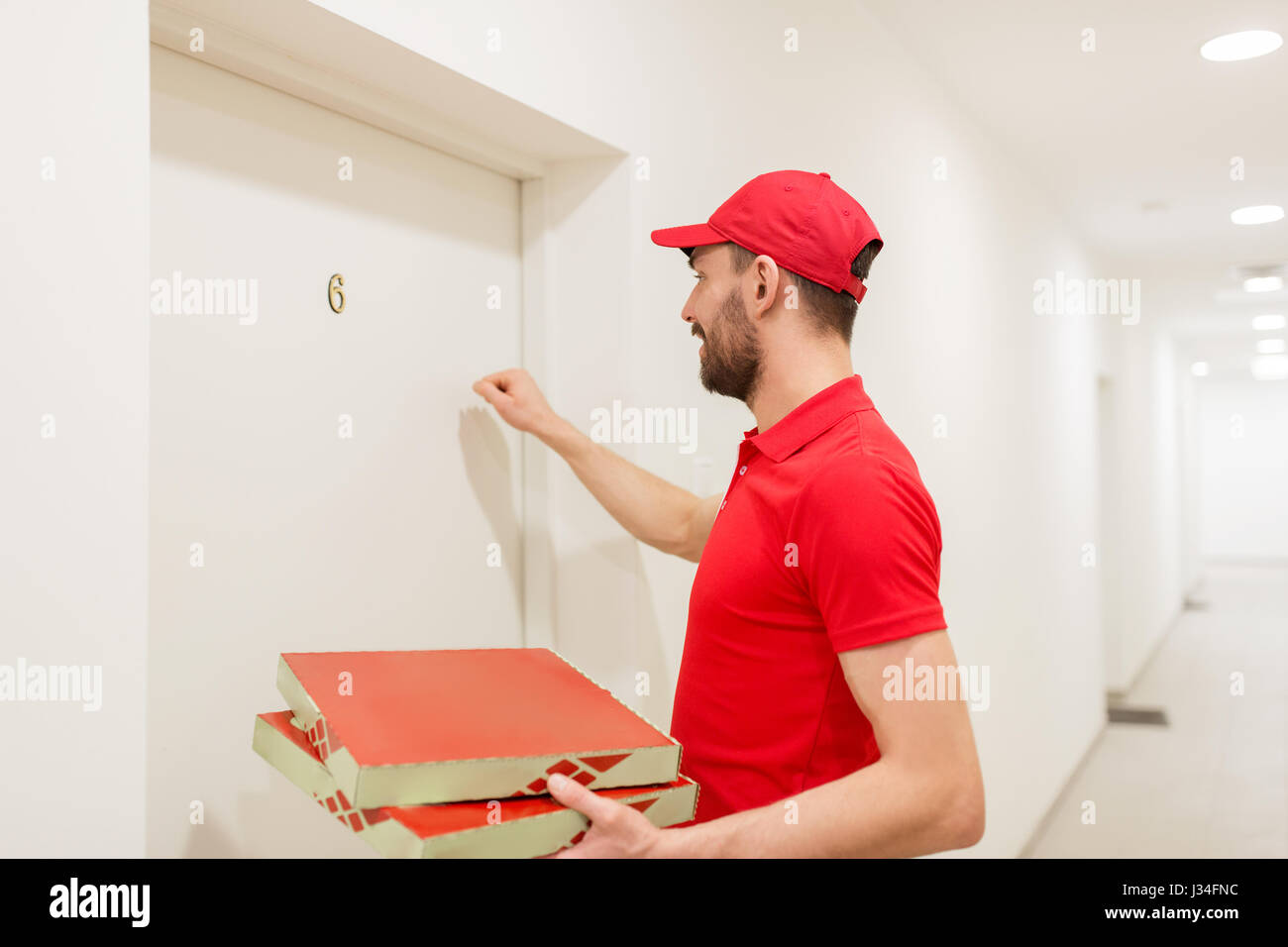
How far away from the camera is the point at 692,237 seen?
133cm

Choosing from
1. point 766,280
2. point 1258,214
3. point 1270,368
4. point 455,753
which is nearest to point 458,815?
point 455,753

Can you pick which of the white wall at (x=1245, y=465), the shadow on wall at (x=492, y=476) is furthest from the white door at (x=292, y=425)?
the white wall at (x=1245, y=465)

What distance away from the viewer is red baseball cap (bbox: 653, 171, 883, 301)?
4.13ft

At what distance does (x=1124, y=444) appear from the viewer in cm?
684

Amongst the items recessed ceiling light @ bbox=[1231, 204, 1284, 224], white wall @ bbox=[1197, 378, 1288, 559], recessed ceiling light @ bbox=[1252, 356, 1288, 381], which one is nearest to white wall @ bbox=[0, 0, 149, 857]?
recessed ceiling light @ bbox=[1231, 204, 1284, 224]

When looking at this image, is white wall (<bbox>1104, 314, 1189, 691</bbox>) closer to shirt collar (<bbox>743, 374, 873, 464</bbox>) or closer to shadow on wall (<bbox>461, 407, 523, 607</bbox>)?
shadow on wall (<bbox>461, 407, 523, 607</bbox>)

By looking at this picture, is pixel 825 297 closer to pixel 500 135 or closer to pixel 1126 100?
pixel 500 135

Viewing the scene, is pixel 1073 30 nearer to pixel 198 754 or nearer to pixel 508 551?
pixel 508 551

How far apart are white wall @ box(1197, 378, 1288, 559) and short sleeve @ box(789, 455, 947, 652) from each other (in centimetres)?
1476

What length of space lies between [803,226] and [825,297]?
0.31 feet

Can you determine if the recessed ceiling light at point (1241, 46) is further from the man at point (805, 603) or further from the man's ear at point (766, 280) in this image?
the man's ear at point (766, 280)

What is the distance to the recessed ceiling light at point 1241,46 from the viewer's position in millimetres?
2922
